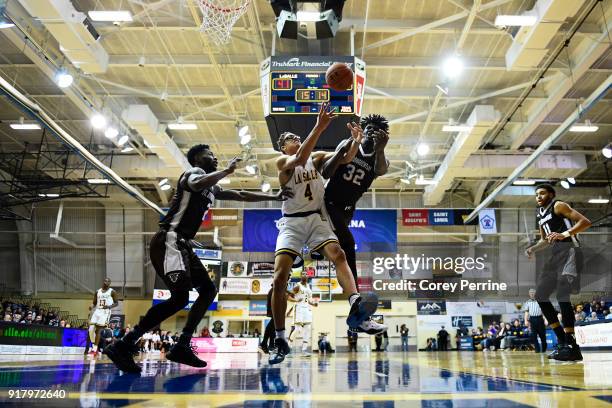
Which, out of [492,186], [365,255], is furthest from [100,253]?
[492,186]

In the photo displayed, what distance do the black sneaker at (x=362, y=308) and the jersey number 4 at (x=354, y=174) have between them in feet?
3.91

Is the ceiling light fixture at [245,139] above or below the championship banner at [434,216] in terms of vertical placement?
above

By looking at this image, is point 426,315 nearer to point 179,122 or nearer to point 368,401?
point 179,122

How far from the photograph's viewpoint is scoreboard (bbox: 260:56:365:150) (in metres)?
7.80

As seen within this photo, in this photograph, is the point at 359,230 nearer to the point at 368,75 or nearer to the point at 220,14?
the point at 368,75

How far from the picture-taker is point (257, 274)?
27.0 m

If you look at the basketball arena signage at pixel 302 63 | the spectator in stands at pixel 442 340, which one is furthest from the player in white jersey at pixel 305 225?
the spectator in stands at pixel 442 340

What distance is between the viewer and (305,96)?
7.82 metres

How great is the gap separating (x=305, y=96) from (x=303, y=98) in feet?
0.15

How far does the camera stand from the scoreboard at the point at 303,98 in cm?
780

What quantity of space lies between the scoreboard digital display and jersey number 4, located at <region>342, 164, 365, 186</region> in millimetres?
3330

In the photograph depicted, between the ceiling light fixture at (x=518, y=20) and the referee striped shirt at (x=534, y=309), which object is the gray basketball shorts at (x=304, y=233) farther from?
the referee striped shirt at (x=534, y=309)

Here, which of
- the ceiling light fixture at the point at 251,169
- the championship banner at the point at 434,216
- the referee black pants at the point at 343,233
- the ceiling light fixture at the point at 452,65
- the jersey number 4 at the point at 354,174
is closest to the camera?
the referee black pants at the point at 343,233

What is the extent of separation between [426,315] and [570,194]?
10061mm
